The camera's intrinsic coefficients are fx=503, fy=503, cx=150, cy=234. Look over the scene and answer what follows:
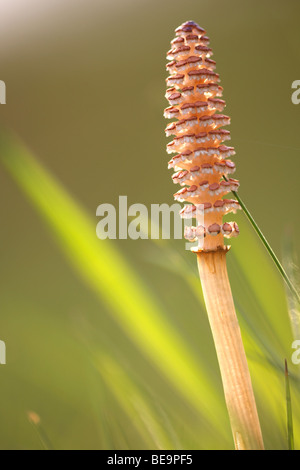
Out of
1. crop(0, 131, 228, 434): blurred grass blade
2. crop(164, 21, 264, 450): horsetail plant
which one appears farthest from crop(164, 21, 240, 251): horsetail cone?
crop(0, 131, 228, 434): blurred grass blade

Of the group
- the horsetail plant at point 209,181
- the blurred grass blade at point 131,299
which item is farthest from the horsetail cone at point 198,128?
the blurred grass blade at point 131,299

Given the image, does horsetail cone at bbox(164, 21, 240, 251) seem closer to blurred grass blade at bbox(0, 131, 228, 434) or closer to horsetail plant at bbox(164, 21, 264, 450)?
horsetail plant at bbox(164, 21, 264, 450)

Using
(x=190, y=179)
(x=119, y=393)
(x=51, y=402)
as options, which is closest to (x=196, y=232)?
(x=190, y=179)

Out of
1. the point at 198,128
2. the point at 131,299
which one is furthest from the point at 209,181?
the point at 131,299

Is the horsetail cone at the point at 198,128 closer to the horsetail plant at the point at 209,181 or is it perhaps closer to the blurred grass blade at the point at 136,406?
the horsetail plant at the point at 209,181

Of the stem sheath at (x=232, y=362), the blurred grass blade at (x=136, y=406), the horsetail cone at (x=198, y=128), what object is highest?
the horsetail cone at (x=198, y=128)

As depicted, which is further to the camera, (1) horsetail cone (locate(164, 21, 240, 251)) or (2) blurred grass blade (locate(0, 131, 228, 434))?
(2) blurred grass blade (locate(0, 131, 228, 434))

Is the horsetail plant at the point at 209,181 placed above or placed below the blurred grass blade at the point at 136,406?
above

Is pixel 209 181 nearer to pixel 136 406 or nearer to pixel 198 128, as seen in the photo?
pixel 198 128
